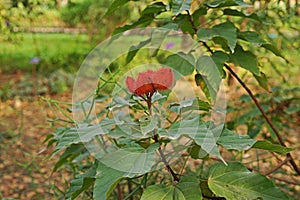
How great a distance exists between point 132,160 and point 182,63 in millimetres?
379

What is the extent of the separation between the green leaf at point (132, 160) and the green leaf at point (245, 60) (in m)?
0.38

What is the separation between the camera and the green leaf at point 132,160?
0.66m

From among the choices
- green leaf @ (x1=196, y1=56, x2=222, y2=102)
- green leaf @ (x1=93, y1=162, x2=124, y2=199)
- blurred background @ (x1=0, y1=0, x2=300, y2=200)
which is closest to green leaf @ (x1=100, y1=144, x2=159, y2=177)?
green leaf @ (x1=93, y1=162, x2=124, y2=199)

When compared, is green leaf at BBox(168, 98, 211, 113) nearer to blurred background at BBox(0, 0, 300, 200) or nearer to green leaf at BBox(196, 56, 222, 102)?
green leaf at BBox(196, 56, 222, 102)

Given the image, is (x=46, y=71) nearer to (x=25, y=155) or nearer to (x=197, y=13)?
(x=25, y=155)

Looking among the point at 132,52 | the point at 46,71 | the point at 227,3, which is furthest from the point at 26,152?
the point at 46,71

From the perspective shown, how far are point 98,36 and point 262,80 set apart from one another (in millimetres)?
5325

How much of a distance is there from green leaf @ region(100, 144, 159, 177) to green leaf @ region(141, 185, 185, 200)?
54mm

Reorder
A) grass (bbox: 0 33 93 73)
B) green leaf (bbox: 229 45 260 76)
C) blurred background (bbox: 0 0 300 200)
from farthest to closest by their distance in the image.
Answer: grass (bbox: 0 33 93 73), blurred background (bbox: 0 0 300 200), green leaf (bbox: 229 45 260 76)

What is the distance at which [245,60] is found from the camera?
1.00m

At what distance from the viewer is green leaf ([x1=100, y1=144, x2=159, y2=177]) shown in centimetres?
66

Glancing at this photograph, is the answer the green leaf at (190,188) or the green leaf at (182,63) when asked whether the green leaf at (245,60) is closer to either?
the green leaf at (182,63)

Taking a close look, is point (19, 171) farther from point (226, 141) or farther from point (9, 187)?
point (226, 141)

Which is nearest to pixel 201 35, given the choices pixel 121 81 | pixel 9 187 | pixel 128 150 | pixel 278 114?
pixel 121 81
